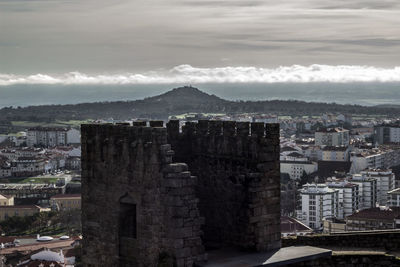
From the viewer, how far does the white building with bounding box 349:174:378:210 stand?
95600 mm

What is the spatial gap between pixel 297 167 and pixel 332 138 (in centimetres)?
3626

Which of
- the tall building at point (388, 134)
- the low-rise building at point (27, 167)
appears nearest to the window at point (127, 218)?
the low-rise building at point (27, 167)

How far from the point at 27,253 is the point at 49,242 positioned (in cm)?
380

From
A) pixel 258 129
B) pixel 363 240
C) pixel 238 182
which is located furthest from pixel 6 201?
pixel 258 129

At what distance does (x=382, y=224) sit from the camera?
65250 mm

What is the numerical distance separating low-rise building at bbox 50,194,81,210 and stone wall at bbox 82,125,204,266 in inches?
3386

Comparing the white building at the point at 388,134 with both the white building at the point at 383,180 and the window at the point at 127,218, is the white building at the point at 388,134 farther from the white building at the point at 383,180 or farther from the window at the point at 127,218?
the window at the point at 127,218

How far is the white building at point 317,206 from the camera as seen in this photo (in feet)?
287

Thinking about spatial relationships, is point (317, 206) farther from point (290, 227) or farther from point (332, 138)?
point (332, 138)

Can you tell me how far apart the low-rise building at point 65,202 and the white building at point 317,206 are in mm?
25493

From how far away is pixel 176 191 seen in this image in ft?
32.9

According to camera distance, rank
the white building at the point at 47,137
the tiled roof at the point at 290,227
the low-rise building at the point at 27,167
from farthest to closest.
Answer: the white building at the point at 47,137 → the low-rise building at the point at 27,167 → the tiled roof at the point at 290,227

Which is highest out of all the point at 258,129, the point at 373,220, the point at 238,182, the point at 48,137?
the point at 258,129

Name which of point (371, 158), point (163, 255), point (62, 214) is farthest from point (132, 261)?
point (371, 158)
